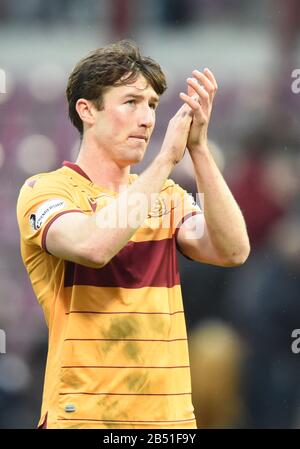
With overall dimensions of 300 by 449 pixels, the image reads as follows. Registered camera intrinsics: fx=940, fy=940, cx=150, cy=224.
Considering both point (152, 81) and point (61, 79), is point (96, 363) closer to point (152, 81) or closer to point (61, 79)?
point (152, 81)

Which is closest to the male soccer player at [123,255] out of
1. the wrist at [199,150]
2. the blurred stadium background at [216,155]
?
the wrist at [199,150]

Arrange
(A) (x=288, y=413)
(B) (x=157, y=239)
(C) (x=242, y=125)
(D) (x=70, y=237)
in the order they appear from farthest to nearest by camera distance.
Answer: (C) (x=242, y=125)
(A) (x=288, y=413)
(B) (x=157, y=239)
(D) (x=70, y=237)

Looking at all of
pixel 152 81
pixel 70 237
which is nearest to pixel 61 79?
pixel 152 81

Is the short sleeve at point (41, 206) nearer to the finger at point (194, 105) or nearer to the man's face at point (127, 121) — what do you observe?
the man's face at point (127, 121)

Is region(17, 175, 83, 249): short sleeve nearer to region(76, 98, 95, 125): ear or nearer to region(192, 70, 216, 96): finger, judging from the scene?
region(76, 98, 95, 125): ear

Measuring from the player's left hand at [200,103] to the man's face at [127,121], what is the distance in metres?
0.18

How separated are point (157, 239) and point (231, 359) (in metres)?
2.35

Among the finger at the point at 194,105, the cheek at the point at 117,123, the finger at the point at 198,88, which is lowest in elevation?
the cheek at the point at 117,123

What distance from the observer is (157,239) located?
295 cm

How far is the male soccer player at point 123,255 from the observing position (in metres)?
2.76

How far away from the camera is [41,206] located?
288 centimetres

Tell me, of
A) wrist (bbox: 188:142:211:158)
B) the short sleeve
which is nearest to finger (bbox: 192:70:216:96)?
wrist (bbox: 188:142:211:158)

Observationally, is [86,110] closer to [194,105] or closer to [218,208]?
[194,105]

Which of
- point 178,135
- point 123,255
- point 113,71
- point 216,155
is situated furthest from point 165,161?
point 216,155
